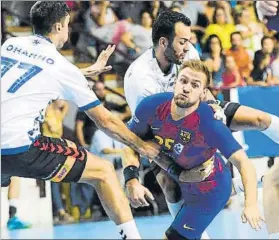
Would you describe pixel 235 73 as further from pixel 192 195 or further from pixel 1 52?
pixel 1 52

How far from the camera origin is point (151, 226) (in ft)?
23.3

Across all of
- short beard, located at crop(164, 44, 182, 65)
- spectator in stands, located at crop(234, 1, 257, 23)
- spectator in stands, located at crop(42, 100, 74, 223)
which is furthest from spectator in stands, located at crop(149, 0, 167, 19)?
short beard, located at crop(164, 44, 182, 65)

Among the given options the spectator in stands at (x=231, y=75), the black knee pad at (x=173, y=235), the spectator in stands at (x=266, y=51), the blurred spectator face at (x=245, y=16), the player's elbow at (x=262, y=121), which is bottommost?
the black knee pad at (x=173, y=235)

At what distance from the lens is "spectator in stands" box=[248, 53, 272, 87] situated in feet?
19.3

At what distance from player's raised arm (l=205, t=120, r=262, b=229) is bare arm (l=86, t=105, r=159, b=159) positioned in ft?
1.06

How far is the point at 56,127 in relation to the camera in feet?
19.8

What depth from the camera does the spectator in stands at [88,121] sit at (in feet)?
19.4

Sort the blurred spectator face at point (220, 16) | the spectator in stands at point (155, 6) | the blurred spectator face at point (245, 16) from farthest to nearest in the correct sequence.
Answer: the blurred spectator face at point (245, 16) → the blurred spectator face at point (220, 16) → the spectator in stands at point (155, 6)

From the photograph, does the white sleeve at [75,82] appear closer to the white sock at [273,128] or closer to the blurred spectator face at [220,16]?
the white sock at [273,128]

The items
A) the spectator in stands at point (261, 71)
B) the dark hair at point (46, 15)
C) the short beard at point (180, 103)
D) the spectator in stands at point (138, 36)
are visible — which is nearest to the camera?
the dark hair at point (46, 15)

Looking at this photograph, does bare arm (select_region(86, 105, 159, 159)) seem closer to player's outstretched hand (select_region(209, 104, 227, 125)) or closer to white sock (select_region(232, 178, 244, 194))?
player's outstretched hand (select_region(209, 104, 227, 125))

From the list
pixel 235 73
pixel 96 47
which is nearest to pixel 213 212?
pixel 235 73

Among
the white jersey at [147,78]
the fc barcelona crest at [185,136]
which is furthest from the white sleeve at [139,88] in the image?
the fc barcelona crest at [185,136]

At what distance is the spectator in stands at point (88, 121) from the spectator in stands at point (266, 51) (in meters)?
0.92
